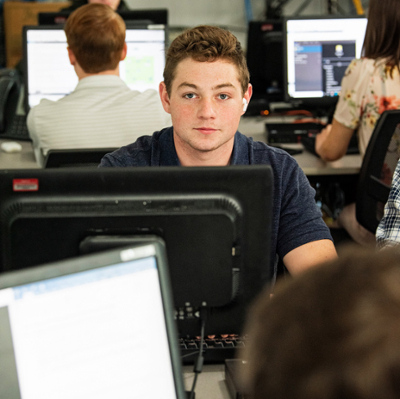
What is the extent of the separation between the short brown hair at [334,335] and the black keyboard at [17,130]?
2667 mm

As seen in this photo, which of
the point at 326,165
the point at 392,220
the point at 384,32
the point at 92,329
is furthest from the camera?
the point at 326,165

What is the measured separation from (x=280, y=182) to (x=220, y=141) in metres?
0.18

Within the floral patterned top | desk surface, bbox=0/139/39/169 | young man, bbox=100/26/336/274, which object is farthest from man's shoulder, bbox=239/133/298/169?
desk surface, bbox=0/139/39/169

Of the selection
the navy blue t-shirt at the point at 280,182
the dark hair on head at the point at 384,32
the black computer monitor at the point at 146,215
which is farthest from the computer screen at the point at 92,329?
the dark hair on head at the point at 384,32

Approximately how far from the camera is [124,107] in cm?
204

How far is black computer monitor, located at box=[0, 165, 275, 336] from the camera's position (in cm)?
80

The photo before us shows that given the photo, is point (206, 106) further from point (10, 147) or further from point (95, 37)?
point (10, 147)

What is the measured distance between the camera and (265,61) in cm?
329

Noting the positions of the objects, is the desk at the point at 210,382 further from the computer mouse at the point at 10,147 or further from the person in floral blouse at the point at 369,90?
the computer mouse at the point at 10,147

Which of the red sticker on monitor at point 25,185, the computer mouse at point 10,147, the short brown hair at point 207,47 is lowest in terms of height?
the computer mouse at point 10,147

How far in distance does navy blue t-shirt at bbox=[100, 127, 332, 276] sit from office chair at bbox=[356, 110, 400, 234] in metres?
0.82

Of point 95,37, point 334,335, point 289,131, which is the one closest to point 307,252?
point 334,335

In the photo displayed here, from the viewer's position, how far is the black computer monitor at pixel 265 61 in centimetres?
327

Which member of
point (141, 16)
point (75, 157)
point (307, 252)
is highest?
point (141, 16)
